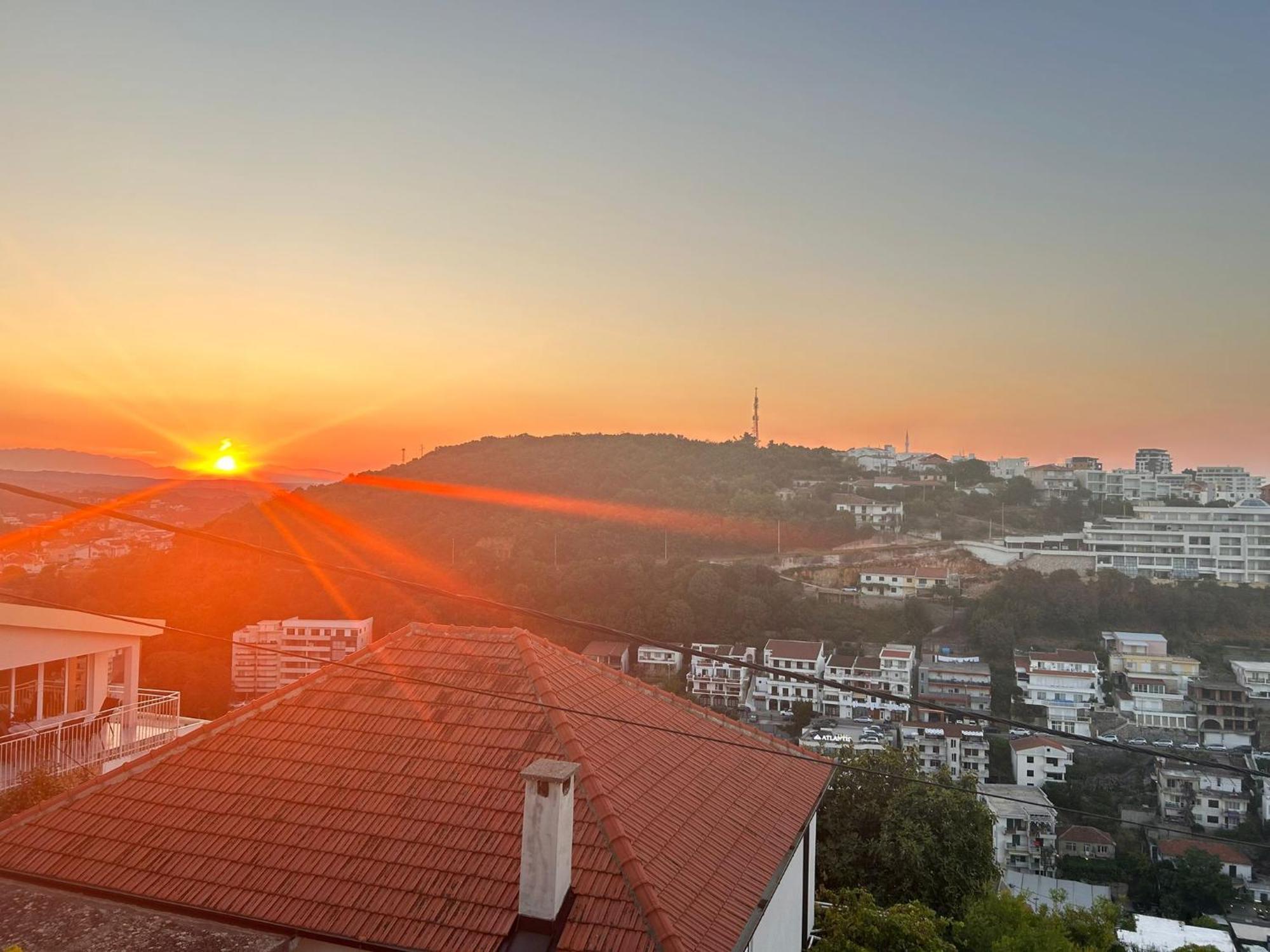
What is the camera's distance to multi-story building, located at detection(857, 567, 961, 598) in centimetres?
6806

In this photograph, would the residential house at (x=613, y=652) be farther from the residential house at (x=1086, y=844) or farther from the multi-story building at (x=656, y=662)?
the residential house at (x=1086, y=844)

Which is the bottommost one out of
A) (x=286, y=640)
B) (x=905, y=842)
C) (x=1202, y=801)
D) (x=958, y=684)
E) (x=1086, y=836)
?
(x=1086, y=836)

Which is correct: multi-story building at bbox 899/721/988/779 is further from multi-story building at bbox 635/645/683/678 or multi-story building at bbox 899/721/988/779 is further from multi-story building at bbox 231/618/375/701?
multi-story building at bbox 231/618/375/701

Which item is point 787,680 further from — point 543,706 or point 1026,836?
point 543,706

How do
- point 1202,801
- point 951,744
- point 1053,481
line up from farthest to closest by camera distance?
point 1053,481, point 951,744, point 1202,801

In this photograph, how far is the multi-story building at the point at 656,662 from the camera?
184ft

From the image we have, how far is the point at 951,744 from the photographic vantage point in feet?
143

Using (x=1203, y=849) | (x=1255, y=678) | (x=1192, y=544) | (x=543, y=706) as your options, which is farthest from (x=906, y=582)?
(x=543, y=706)

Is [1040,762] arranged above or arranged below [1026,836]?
above

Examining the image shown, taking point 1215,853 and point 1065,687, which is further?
point 1065,687

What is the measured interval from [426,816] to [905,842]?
9.01 metres

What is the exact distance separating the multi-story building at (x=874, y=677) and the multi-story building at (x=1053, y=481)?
46.1 meters

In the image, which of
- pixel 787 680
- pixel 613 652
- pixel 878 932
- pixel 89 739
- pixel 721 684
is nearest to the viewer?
pixel 878 932

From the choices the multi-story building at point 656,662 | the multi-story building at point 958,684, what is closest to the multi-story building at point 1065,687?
the multi-story building at point 958,684
